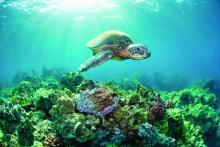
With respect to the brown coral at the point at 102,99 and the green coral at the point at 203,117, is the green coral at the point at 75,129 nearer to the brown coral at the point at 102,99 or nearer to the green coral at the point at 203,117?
the brown coral at the point at 102,99

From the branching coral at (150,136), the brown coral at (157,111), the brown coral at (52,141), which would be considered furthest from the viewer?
the brown coral at (157,111)

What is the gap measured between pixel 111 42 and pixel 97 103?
7.64 feet

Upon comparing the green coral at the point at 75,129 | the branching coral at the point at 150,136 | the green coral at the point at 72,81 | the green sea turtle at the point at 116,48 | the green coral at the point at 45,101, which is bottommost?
the branching coral at the point at 150,136

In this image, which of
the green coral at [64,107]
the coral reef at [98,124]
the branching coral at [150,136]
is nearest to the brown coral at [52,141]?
the coral reef at [98,124]

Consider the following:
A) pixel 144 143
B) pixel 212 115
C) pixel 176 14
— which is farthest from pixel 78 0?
pixel 144 143

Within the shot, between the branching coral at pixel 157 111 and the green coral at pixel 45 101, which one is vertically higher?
the green coral at pixel 45 101

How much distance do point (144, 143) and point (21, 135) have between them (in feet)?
7.20

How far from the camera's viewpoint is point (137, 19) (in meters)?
41.5

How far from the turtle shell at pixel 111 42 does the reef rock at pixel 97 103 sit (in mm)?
1933

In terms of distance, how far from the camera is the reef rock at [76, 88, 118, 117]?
4.81m

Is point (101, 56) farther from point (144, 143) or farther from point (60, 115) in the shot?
point (144, 143)

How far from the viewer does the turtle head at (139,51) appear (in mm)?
5953

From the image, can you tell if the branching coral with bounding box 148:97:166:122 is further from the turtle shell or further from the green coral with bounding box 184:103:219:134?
the green coral with bounding box 184:103:219:134

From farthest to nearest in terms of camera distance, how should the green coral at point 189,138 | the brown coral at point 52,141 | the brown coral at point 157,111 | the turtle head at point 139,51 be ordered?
1. the turtle head at point 139,51
2. the green coral at point 189,138
3. the brown coral at point 157,111
4. the brown coral at point 52,141
